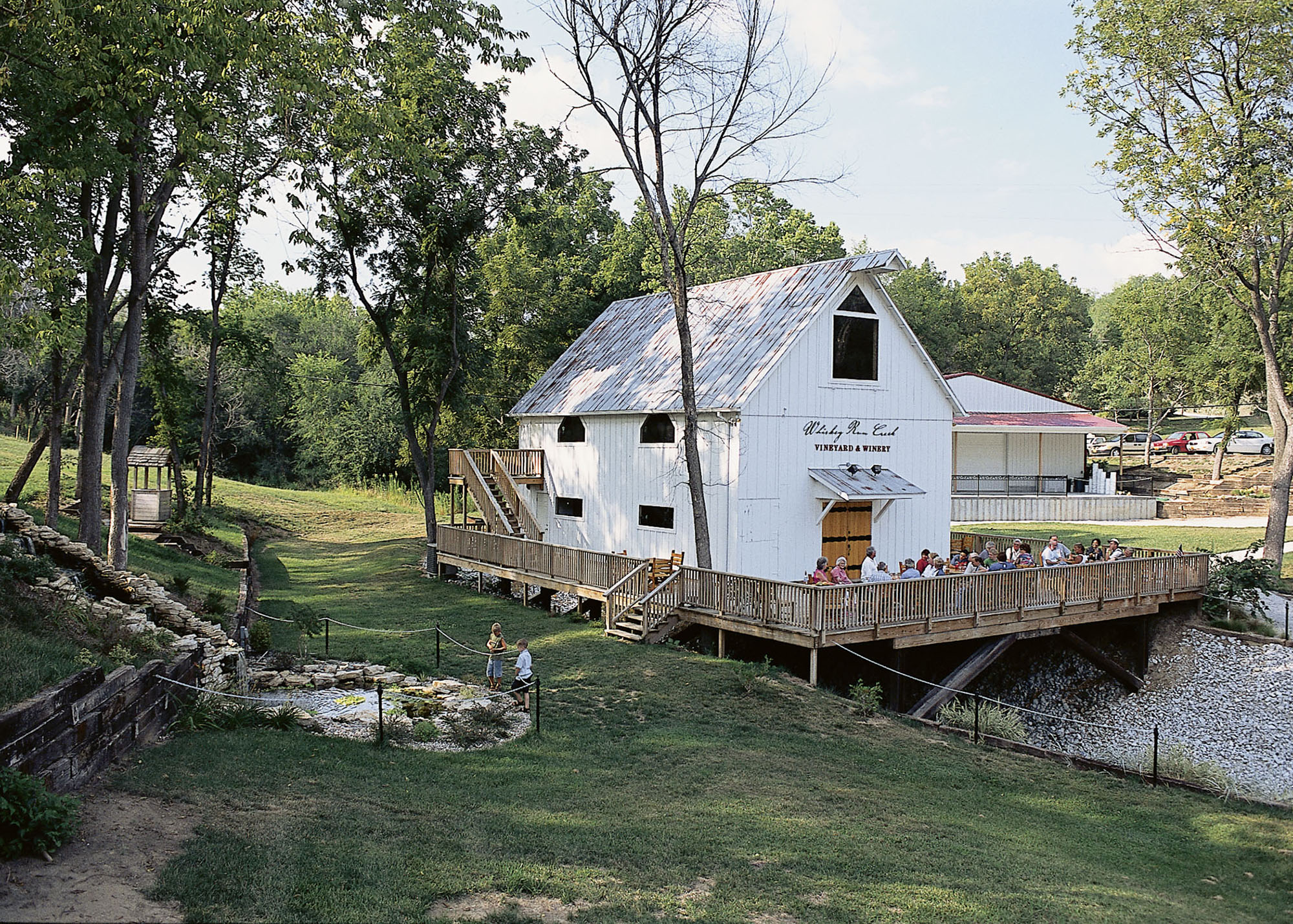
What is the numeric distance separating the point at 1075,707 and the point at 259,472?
5745cm

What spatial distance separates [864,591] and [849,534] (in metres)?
5.56

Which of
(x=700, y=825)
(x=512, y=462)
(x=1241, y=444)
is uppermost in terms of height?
(x=1241, y=444)

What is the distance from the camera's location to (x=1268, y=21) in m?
25.7

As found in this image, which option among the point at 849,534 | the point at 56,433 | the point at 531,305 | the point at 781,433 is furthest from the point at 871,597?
the point at 531,305

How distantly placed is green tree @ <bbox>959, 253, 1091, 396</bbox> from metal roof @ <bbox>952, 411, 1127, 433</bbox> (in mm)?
23948

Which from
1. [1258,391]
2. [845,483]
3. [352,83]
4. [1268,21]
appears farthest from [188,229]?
[1258,391]

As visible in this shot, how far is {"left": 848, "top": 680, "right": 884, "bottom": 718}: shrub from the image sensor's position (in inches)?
645

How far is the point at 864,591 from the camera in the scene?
58.3 ft

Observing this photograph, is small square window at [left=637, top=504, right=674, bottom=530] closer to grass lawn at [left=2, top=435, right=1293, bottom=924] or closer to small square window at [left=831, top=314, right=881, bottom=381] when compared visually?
small square window at [left=831, top=314, right=881, bottom=381]

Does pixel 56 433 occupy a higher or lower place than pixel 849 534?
higher

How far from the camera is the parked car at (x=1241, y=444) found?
55.9 m

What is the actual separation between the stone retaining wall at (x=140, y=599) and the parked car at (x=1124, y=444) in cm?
6086

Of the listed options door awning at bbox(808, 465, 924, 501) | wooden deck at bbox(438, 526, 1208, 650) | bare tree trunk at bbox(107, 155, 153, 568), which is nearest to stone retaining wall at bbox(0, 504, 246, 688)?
bare tree trunk at bbox(107, 155, 153, 568)

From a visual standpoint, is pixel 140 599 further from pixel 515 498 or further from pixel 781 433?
pixel 515 498
